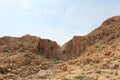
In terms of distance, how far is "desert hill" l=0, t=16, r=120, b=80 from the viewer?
63.9 ft

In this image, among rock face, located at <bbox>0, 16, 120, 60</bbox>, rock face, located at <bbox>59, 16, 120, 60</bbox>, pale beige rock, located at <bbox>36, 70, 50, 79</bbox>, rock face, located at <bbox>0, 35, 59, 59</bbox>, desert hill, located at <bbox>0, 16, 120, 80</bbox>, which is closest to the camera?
desert hill, located at <bbox>0, 16, 120, 80</bbox>

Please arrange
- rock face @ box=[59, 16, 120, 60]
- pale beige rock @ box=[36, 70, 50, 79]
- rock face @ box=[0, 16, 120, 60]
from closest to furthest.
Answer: pale beige rock @ box=[36, 70, 50, 79], rock face @ box=[59, 16, 120, 60], rock face @ box=[0, 16, 120, 60]

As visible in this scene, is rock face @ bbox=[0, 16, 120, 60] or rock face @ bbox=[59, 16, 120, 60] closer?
rock face @ bbox=[59, 16, 120, 60]

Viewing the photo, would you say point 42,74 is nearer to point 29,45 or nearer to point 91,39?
point 91,39

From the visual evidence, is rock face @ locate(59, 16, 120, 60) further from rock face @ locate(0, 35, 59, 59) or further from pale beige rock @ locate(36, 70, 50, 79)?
pale beige rock @ locate(36, 70, 50, 79)

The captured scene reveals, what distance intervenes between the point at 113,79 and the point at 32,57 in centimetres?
1615

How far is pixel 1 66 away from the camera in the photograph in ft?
88.9

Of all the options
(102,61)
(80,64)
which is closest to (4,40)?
(80,64)

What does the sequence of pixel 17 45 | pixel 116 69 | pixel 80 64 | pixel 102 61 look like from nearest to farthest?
pixel 116 69 → pixel 102 61 → pixel 80 64 → pixel 17 45

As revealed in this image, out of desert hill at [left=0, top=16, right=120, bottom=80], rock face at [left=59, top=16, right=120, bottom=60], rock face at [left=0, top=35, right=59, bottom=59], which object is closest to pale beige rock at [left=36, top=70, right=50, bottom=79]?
desert hill at [left=0, top=16, right=120, bottom=80]

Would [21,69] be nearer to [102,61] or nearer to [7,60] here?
[7,60]

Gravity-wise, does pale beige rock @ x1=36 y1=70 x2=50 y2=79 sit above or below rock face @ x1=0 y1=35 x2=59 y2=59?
below

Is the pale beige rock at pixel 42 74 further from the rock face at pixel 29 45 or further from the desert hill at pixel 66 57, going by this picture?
the rock face at pixel 29 45

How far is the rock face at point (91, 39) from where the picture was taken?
32.3 meters
